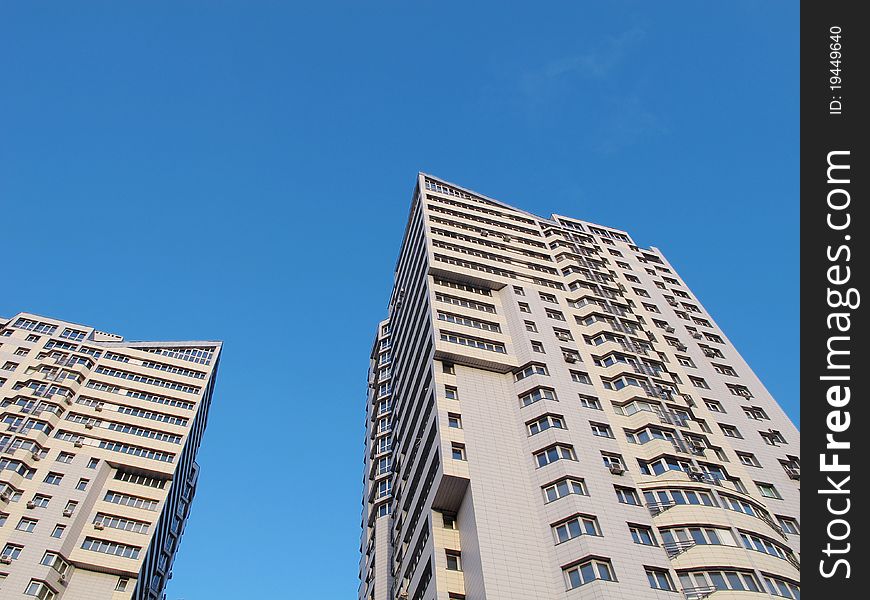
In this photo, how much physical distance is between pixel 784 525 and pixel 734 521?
19.6 feet

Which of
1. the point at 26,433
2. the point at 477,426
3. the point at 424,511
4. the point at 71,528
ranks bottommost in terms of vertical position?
the point at 424,511

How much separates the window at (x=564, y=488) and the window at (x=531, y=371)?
1003cm

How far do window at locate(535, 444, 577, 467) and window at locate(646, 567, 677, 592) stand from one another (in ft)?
26.3

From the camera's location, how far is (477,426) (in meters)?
43.4

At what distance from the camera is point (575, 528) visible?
36.0 m

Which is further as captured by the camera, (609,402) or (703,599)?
(609,402)

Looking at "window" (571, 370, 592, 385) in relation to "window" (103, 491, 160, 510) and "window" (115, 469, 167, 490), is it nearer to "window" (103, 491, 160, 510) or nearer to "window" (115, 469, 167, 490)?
"window" (103, 491, 160, 510)

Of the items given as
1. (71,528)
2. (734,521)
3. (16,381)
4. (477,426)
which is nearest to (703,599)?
(734,521)

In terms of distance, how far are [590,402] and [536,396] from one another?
393 cm

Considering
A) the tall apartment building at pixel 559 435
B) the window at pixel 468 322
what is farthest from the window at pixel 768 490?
the window at pixel 468 322

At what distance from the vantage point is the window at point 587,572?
33.3 m

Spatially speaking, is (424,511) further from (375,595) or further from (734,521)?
(734,521)

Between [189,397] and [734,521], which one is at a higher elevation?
[189,397]

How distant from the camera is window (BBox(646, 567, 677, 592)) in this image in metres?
33.7
